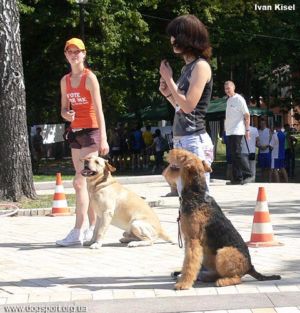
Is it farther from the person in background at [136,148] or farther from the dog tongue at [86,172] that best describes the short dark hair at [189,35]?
the person in background at [136,148]

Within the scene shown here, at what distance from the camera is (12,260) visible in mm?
7621

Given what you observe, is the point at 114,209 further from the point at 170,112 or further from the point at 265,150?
the point at 170,112

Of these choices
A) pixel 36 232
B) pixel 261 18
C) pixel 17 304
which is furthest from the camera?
pixel 261 18

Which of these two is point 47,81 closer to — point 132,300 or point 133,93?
point 133,93

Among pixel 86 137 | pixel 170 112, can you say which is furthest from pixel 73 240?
pixel 170 112

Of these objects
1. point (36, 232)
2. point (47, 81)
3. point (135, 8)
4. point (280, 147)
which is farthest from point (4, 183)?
point (47, 81)

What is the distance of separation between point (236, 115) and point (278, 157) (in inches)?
287

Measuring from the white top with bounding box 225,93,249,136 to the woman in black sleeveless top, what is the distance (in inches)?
355

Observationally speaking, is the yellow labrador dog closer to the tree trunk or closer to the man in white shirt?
the tree trunk

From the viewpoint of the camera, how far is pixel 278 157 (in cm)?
2230

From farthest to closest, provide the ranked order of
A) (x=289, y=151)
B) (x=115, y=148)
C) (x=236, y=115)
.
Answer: (x=115, y=148), (x=289, y=151), (x=236, y=115)

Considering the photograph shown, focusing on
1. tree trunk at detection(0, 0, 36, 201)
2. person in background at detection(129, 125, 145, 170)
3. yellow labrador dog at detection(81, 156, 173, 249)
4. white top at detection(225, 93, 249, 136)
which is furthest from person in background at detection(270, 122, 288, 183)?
yellow labrador dog at detection(81, 156, 173, 249)

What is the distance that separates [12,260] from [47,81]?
88.1ft

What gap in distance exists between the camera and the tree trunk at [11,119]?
13.2m
